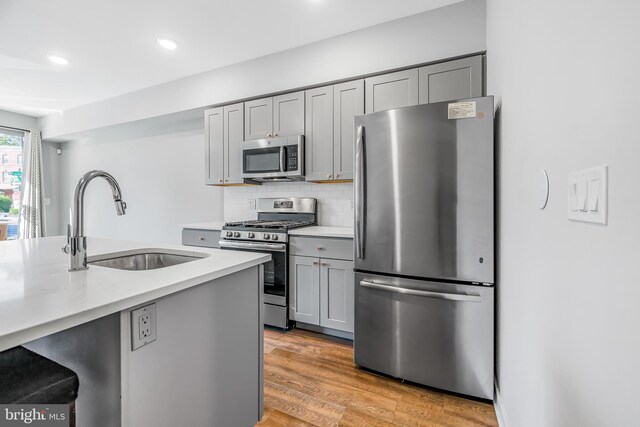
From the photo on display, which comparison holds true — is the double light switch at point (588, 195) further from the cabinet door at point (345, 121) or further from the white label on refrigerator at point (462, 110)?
the cabinet door at point (345, 121)

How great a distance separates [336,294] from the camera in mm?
2578

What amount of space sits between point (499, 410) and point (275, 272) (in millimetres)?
1923

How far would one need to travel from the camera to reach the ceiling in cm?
245

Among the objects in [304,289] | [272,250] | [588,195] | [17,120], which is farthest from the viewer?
[17,120]

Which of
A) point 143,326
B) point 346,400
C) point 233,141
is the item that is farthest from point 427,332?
point 233,141

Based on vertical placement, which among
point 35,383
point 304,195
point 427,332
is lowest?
point 427,332

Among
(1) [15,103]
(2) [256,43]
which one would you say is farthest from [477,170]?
(1) [15,103]

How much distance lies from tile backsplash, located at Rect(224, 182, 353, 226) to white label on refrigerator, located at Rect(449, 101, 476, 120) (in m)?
1.47

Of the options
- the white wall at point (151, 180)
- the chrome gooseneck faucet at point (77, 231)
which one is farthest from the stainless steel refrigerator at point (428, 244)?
the white wall at point (151, 180)

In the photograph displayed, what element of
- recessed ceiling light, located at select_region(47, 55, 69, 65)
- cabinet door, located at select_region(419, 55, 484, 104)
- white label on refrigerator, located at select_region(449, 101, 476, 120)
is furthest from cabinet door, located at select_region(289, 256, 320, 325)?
recessed ceiling light, located at select_region(47, 55, 69, 65)

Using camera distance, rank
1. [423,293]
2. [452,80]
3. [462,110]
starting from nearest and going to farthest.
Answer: [462,110]
[423,293]
[452,80]

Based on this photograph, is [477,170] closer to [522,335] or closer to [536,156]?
[536,156]

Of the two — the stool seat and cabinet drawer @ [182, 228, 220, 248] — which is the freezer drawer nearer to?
the stool seat

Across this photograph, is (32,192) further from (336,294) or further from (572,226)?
(572,226)
